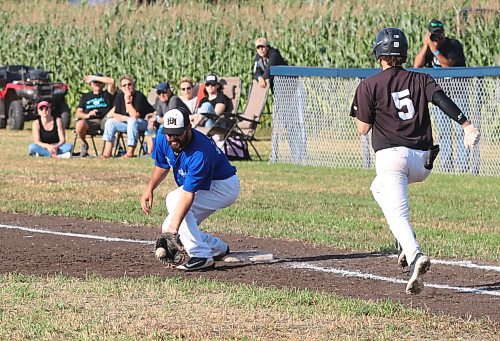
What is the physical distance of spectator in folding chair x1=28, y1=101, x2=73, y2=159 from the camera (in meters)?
21.5

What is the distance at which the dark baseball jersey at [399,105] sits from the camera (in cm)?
853

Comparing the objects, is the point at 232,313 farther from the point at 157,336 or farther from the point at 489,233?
the point at 489,233

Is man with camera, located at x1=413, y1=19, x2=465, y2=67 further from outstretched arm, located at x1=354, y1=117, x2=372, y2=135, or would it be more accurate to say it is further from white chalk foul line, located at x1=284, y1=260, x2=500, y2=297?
outstretched arm, located at x1=354, y1=117, x2=372, y2=135

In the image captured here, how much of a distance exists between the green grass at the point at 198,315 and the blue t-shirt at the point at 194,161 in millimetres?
940

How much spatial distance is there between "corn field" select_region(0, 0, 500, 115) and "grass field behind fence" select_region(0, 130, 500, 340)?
9876 mm

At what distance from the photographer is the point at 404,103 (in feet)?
28.0

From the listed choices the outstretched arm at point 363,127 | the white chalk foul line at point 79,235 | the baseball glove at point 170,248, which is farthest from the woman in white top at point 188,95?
the outstretched arm at point 363,127

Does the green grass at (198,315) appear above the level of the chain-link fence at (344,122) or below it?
below

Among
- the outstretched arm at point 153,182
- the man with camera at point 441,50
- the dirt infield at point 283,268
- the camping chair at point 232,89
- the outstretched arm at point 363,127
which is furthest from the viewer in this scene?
the camping chair at point 232,89

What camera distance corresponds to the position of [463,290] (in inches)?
347

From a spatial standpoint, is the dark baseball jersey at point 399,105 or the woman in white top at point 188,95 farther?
the woman in white top at point 188,95

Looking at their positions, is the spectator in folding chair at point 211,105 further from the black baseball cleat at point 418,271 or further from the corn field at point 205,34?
the black baseball cleat at point 418,271

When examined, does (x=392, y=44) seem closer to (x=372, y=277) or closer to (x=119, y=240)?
(x=372, y=277)

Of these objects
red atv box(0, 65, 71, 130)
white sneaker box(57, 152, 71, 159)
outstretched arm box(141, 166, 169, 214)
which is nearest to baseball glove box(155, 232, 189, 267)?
outstretched arm box(141, 166, 169, 214)
